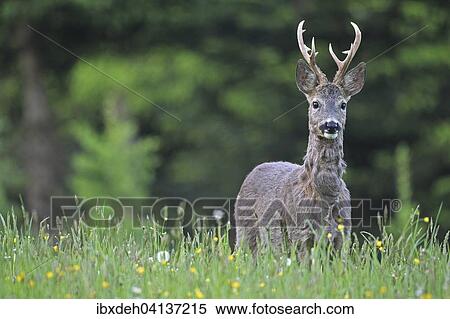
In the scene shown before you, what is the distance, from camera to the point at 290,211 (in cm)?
773

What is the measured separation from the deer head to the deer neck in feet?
0.23

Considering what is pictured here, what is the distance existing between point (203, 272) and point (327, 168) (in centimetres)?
157

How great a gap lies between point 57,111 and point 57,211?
4291 millimetres

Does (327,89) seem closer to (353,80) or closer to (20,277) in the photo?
(353,80)

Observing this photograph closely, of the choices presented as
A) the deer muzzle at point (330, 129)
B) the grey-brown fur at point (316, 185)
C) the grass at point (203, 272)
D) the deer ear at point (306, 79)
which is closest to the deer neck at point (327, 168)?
the grey-brown fur at point (316, 185)

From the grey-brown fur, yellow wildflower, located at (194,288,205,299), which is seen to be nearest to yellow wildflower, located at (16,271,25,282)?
yellow wildflower, located at (194,288,205,299)

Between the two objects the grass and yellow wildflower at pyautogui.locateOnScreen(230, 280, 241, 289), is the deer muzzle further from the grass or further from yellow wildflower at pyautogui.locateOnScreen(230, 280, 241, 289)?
yellow wildflower at pyautogui.locateOnScreen(230, 280, 241, 289)

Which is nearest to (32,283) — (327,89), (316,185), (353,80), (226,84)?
(316,185)

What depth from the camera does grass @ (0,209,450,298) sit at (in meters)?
6.27

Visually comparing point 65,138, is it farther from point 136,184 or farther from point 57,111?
point 136,184

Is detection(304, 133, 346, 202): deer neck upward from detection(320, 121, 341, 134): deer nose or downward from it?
downward

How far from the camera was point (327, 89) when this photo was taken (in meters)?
7.73

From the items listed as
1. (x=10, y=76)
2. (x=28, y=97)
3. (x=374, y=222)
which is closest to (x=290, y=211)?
(x=374, y=222)

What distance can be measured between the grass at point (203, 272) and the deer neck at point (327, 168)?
25.3 inches
